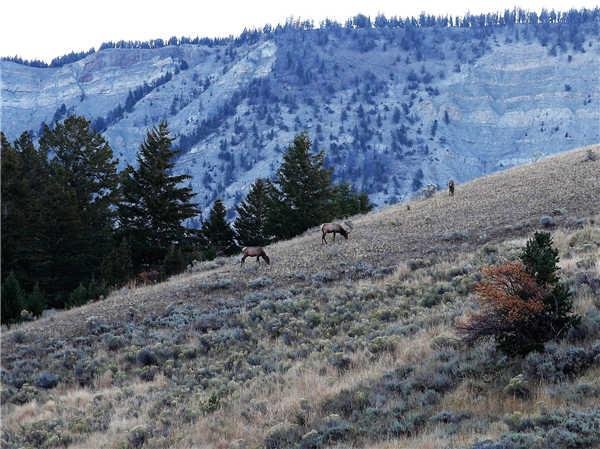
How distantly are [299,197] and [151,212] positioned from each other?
11480 mm

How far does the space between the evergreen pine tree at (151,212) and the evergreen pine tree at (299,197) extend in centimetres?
751

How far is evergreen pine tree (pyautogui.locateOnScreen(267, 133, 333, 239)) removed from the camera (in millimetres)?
46562

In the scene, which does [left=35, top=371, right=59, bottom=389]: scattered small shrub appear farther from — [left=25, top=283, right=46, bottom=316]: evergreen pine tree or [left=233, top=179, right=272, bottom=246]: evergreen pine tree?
[left=233, top=179, right=272, bottom=246]: evergreen pine tree

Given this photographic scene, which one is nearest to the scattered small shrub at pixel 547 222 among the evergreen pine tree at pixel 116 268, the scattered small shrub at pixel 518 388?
the scattered small shrub at pixel 518 388

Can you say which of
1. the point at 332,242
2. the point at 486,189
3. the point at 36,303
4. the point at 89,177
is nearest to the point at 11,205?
the point at 89,177

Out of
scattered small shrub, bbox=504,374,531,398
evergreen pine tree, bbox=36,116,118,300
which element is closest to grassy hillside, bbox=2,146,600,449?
scattered small shrub, bbox=504,374,531,398

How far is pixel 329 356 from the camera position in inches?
532

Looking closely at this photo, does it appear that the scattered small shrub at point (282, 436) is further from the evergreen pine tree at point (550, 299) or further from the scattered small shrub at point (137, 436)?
the evergreen pine tree at point (550, 299)

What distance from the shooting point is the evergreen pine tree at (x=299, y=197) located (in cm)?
4656

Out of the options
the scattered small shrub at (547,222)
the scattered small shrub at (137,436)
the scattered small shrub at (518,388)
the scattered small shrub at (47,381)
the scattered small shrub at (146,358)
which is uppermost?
the scattered small shrub at (547,222)

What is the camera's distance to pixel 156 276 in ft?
113

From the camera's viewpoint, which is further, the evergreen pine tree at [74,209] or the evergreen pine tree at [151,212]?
the evergreen pine tree at [151,212]

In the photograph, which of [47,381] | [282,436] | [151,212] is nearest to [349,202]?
[151,212]

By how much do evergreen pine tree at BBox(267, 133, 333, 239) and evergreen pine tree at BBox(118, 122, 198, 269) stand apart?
24.6 ft
